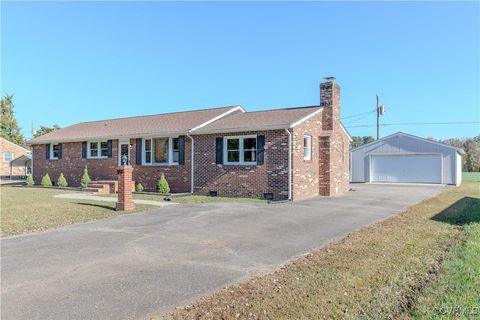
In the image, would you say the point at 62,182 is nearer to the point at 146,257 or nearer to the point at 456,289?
the point at 146,257

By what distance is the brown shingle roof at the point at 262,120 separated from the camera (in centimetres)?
1439

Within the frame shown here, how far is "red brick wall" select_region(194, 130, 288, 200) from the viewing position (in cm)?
1415

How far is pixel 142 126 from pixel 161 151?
311 centimetres

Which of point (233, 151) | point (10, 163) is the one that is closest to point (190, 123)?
point (233, 151)

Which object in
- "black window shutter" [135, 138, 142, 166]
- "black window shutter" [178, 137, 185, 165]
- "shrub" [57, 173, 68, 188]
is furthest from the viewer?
"shrub" [57, 173, 68, 188]

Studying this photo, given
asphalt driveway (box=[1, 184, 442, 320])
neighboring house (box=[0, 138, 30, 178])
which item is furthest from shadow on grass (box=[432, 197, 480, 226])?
neighboring house (box=[0, 138, 30, 178])

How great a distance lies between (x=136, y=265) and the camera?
5.38 m

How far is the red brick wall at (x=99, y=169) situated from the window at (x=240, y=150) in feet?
7.44

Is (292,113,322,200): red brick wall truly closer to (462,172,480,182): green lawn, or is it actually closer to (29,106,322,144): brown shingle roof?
(29,106,322,144): brown shingle roof

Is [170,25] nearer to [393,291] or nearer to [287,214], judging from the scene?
[287,214]

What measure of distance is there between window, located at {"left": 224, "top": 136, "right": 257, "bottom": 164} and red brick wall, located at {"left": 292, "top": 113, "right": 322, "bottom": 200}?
1.82 m

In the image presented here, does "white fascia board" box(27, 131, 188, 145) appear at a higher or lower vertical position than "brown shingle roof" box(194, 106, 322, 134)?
lower

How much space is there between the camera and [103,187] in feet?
57.9

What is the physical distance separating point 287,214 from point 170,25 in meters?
10.7
